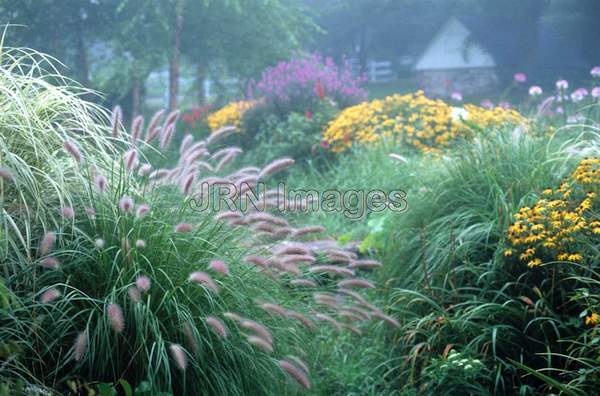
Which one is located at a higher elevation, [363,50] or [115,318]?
[363,50]

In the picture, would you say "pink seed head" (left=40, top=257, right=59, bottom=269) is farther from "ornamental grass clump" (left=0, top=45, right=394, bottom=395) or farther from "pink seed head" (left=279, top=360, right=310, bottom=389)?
"pink seed head" (left=279, top=360, right=310, bottom=389)

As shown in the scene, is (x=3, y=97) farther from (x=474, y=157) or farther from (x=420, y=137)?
(x=420, y=137)

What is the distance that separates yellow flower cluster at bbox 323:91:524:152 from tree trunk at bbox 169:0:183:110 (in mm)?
7589

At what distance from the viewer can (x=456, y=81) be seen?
1400cm

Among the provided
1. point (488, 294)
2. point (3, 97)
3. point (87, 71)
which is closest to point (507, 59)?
point (87, 71)

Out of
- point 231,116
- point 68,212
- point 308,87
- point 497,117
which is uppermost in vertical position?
point 308,87

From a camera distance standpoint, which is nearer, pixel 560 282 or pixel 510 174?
pixel 560 282

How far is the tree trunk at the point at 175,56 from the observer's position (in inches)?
583

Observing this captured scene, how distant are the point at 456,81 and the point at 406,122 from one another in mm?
6676

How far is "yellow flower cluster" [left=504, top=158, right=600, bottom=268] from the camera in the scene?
329 cm

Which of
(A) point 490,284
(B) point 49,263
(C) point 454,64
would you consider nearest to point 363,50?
(C) point 454,64

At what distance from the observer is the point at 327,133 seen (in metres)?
8.48

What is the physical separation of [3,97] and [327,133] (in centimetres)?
547

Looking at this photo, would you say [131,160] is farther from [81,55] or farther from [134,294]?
[81,55]
